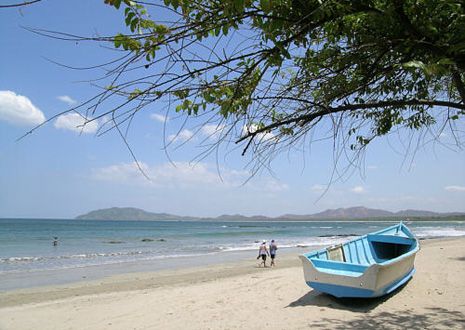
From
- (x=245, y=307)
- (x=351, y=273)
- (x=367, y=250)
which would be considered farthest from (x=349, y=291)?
(x=367, y=250)

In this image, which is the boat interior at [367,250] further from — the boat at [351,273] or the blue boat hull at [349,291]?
the blue boat hull at [349,291]

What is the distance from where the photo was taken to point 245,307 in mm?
9031

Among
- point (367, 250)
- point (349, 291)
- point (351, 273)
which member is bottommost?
point (349, 291)

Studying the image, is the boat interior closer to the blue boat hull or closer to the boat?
the boat

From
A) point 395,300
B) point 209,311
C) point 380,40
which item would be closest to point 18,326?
point 209,311

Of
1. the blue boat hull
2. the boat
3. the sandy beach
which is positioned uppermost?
the boat

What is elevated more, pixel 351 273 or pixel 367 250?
pixel 367 250

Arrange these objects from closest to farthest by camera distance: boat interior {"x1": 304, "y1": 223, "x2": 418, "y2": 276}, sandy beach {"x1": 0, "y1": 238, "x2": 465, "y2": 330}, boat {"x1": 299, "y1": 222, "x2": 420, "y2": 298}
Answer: sandy beach {"x1": 0, "y1": 238, "x2": 465, "y2": 330}, boat {"x1": 299, "y1": 222, "x2": 420, "y2": 298}, boat interior {"x1": 304, "y1": 223, "x2": 418, "y2": 276}

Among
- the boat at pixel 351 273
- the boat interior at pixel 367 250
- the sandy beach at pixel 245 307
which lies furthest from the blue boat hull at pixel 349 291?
the boat interior at pixel 367 250

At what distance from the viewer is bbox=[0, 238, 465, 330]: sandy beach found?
7.48 meters

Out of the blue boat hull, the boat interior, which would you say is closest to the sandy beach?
the blue boat hull

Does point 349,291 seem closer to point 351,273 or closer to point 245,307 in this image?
point 351,273

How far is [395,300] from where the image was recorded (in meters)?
8.60

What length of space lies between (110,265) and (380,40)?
816 inches
